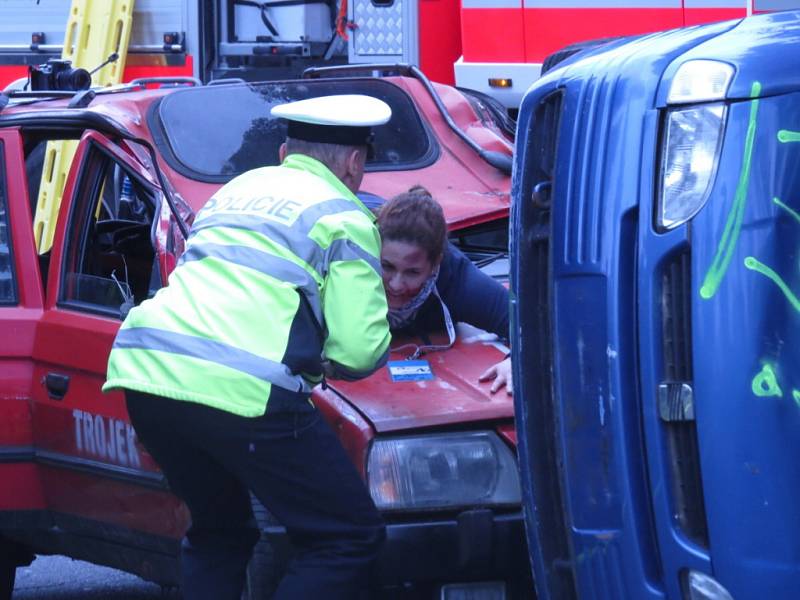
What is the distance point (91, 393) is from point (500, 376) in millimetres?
1310

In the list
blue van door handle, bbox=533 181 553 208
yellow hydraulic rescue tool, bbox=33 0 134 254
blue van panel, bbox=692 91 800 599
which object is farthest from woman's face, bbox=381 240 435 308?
yellow hydraulic rescue tool, bbox=33 0 134 254

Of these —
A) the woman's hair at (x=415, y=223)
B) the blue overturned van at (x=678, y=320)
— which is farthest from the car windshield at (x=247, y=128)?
the blue overturned van at (x=678, y=320)

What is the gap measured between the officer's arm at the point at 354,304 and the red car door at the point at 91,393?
100 cm

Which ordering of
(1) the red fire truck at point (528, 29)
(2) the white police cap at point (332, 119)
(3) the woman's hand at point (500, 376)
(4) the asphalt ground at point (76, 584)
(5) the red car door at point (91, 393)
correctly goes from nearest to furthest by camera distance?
(2) the white police cap at point (332, 119), (3) the woman's hand at point (500, 376), (5) the red car door at point (91, 393), (4) the asphalt ground at point (76, 584), (1) the red fire truck at point (528, 29)

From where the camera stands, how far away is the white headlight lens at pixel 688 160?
2680 millimetres

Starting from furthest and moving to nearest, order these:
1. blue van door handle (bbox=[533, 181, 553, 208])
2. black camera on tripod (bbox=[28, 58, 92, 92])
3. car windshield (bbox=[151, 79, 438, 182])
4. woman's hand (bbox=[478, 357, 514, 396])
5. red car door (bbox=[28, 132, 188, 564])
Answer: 1. black camera on tripod (bbox=[28, 58, 92, 92])
2. car windshield (bbox=[151, 79, 438, 182])
3. red car door (bbox=[28, 132, 188, 564])
4. woman's hand (bbox=[478, 357, 514, 396])
5. blue van door handle (bbox=[533, 181, 553, 208])

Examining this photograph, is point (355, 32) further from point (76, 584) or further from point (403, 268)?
point (403, 268)

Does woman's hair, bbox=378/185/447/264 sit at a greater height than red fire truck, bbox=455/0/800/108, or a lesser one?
lesser

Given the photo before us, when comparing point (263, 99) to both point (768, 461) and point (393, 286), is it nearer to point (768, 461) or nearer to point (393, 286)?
point (393, 286)

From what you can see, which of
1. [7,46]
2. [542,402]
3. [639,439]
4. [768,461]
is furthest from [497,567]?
[7,46]

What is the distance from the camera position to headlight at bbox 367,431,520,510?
353cm

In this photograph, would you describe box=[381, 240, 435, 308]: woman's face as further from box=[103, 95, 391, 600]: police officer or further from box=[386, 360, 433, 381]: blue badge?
box=[103, 95, 391, 600]: police officer

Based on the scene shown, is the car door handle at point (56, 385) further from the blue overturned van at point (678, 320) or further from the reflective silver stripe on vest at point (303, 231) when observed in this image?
the blue overturned van at point (678, 320)

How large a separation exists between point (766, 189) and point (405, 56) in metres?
7.05
